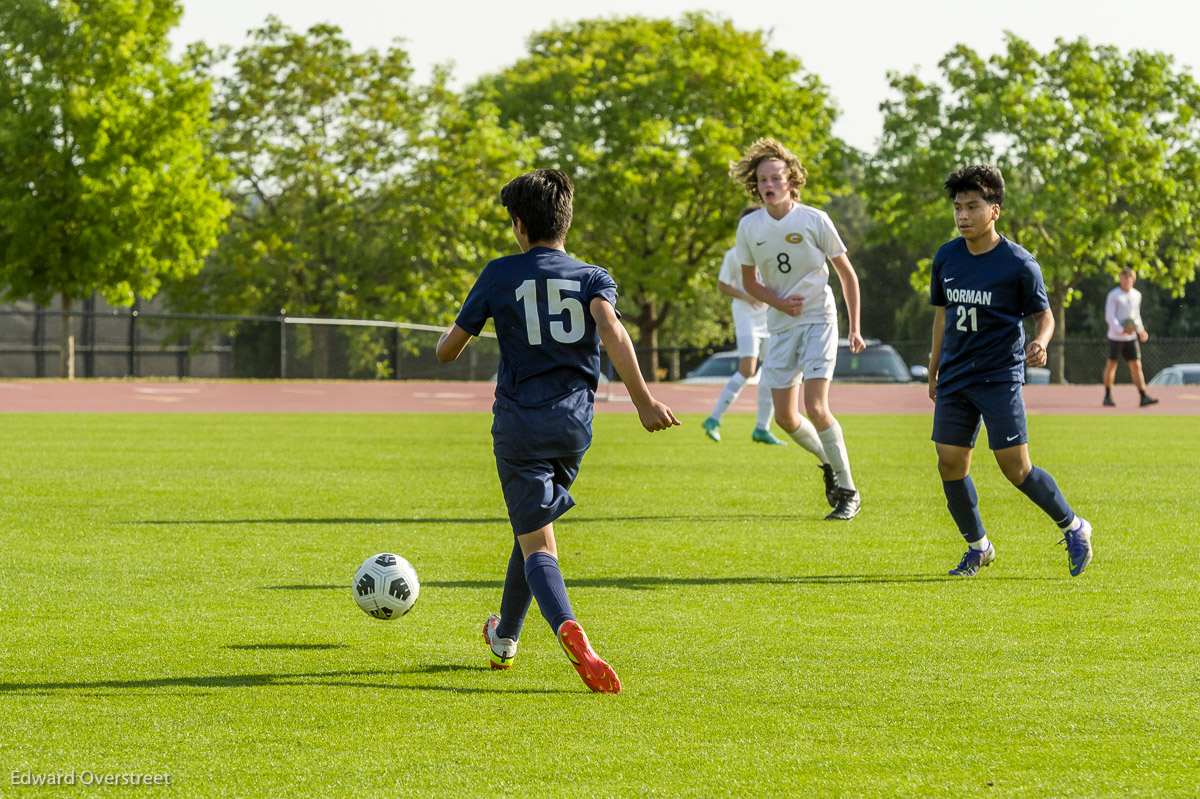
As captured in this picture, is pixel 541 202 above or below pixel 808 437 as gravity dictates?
above

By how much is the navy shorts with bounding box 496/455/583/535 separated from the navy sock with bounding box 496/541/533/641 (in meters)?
0.15

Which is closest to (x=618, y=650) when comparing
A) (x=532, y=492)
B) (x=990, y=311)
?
(x=532, y=492)

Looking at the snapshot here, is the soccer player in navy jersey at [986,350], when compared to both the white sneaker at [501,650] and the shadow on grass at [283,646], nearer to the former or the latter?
the white sneaker at [501,650]

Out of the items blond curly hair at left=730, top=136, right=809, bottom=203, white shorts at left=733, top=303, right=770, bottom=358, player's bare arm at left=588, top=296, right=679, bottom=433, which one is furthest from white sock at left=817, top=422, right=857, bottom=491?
white shorts at left=733, top=303, right=770, bottom=358

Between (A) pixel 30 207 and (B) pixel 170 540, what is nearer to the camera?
(B) pixel 170 540

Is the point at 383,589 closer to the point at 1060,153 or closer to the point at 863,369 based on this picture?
the point at 863,369

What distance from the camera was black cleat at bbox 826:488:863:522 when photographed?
876 cm

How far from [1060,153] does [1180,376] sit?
9.82 metres

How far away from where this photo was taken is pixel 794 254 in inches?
353

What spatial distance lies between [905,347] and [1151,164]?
8885 millimetres

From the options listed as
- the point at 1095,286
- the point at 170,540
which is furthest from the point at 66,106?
→ the point at 1095,286

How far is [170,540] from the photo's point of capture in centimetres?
770

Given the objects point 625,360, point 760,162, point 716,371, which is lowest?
point 716,371

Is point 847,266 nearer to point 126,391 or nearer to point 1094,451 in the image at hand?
point 1094,451
